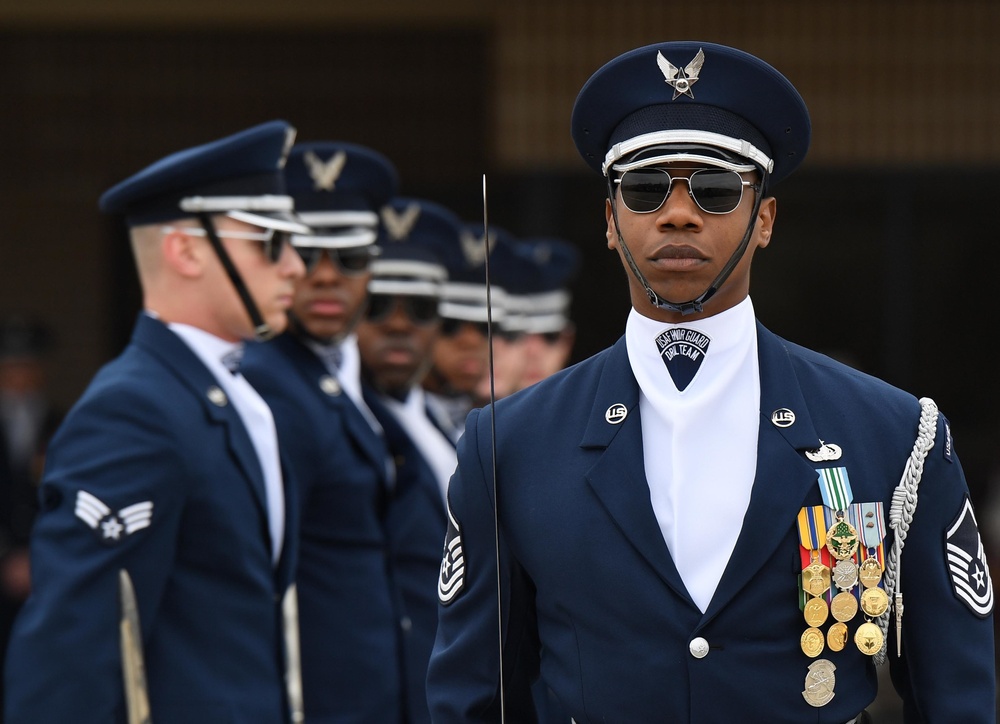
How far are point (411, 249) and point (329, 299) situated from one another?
862 millimetres

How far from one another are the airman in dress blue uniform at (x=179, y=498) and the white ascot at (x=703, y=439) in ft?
3.27

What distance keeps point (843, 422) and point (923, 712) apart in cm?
41

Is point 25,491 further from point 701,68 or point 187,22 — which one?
point 701,68

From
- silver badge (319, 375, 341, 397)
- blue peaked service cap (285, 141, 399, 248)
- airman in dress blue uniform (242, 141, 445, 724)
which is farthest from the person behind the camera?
blue peaked service cap (285, 141, 399, 248)

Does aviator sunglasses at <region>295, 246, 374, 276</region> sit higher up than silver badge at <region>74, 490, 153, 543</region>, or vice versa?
aviator sunglasses at <region>295, 246, 374, 276</region>

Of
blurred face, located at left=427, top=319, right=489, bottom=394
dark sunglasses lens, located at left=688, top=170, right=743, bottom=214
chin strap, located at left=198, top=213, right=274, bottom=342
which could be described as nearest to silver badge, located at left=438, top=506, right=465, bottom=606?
dark sunglasses lens, located at left=688, top=170, right=743, bottom=214

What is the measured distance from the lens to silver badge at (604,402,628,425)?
7.57 feet

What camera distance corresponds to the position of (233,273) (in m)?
3.30

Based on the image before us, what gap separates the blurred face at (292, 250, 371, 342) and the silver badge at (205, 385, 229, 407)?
830 mm

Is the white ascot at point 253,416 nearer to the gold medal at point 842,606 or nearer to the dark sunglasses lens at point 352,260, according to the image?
the dark sunglasses lens at point 352,260

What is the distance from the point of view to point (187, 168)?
10.7ft

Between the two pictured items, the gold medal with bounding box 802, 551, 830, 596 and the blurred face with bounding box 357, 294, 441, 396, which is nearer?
the gold medal with bounding box 802, 551, 830, 596

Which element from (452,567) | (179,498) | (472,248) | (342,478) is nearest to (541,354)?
(472,248)

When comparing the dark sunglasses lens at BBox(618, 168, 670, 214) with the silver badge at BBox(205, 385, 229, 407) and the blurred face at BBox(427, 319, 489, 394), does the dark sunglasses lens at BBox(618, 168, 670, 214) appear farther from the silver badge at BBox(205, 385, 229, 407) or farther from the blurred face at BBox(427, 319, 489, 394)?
the blurred face at BBox(427, 319, 489, 394)
